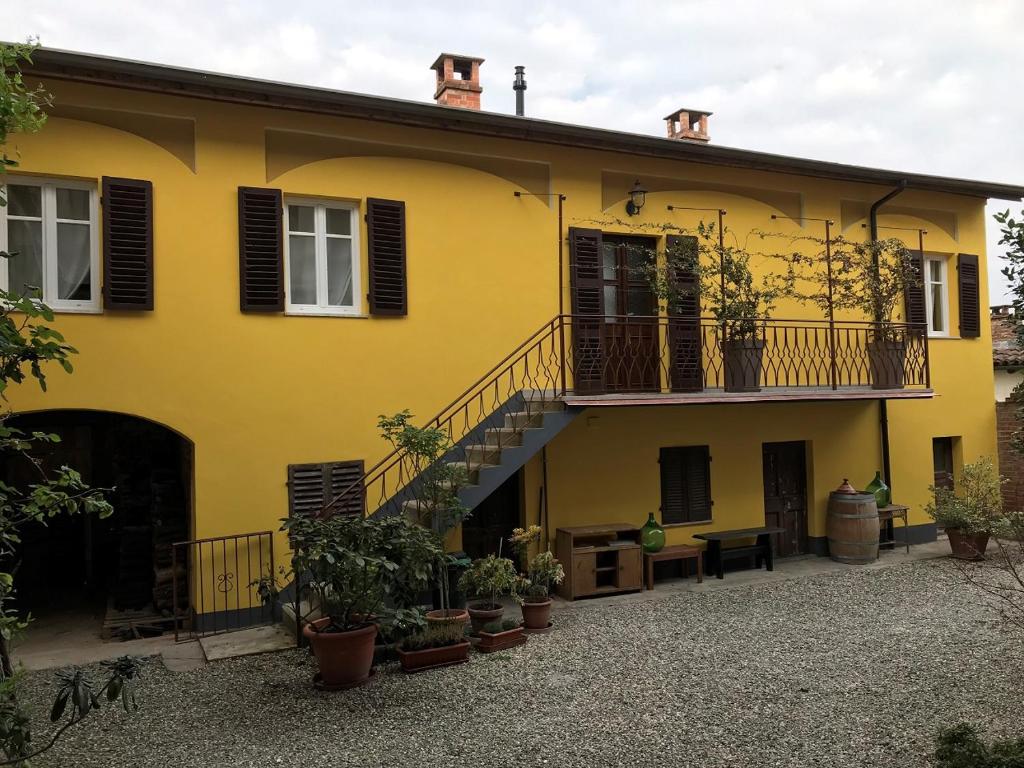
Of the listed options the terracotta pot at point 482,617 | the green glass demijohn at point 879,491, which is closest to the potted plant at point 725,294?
the green glass demijohn at point 879,491

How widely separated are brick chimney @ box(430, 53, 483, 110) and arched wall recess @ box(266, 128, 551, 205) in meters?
1.61

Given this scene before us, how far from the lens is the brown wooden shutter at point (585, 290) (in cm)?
945

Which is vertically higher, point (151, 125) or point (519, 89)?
point (519, 89)

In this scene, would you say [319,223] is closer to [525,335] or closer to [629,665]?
[525,335]

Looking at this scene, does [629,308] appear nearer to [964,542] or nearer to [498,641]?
[498,641]

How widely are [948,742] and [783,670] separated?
219 cm

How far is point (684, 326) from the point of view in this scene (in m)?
9.99

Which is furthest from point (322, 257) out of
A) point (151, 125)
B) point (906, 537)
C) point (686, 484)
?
point (906, 537)

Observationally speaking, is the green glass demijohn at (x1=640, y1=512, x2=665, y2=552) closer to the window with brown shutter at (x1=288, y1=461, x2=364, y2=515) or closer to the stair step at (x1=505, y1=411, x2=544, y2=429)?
the stair step at (x1=505, y1=411, x2=544, y2=429)

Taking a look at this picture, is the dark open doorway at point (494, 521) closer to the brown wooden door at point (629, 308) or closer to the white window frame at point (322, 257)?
the brown wooden door at point (629, 308)

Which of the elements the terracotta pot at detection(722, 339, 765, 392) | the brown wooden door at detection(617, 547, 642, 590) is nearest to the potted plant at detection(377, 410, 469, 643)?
the brown wooden door at detection(617, 547, 642, 590)

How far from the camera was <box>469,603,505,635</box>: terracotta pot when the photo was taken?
24.5 feet

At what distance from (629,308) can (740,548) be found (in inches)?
144

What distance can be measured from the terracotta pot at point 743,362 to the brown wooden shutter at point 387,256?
413cm
